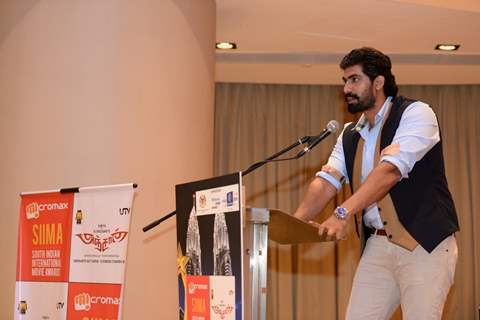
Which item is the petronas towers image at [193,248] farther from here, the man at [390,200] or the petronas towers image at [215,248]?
the man at [390,200]

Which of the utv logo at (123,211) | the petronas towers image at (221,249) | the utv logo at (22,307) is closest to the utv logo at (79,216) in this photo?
the utv logo at (123,211)

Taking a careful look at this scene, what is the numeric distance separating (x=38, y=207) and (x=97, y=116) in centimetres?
86

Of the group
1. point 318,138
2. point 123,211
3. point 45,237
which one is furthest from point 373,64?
point 45,237

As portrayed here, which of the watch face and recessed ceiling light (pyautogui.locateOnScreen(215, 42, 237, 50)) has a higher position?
recessed ceiling light (pyautogui.locateOnScreen(215, 42, 237, 50))

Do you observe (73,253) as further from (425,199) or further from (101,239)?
(425,199)

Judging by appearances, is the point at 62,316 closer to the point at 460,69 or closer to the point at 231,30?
the point at 231,30

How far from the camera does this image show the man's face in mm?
3189

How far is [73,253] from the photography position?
11.8ft

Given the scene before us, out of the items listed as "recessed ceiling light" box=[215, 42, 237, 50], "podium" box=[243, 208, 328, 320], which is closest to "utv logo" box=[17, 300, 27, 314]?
"podium" box=[243, 208, 328, 320]

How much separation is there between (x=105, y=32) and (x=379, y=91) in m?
1.99

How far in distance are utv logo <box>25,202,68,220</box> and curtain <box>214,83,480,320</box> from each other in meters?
4.12

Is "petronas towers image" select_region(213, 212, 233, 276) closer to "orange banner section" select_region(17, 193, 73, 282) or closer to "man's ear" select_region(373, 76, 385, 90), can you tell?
"man's ear" select_region(373, 76, 385, 90)

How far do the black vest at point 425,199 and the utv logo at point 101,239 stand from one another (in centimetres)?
123

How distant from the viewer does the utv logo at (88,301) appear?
11.2 feet
